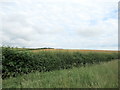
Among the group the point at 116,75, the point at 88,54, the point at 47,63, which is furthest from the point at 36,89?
the point at 88,54

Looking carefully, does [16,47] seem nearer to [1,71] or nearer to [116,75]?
[1,71]

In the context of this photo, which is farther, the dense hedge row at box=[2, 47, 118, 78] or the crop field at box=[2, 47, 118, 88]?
the dense hedge row at box=[2, 47, 118, 78]

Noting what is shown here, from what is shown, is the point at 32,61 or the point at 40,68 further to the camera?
the point at 40,68

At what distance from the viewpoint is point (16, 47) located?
6.82 m

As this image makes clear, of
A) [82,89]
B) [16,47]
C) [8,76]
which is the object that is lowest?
[8,76]

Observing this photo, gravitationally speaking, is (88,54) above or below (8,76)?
above

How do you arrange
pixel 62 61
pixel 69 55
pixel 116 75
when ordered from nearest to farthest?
1. pixel 116 75
2. pixel 62 61
3. pixel 69 55

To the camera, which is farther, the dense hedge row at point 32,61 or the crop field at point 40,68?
the dense hedge row at point 32,61

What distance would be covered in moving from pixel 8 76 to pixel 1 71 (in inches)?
20.7

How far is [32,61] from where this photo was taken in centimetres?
696

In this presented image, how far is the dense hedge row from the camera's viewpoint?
6.11 m

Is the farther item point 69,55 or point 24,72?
point 69,55

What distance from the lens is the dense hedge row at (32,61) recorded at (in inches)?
240

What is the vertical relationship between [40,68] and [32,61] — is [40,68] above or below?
below
